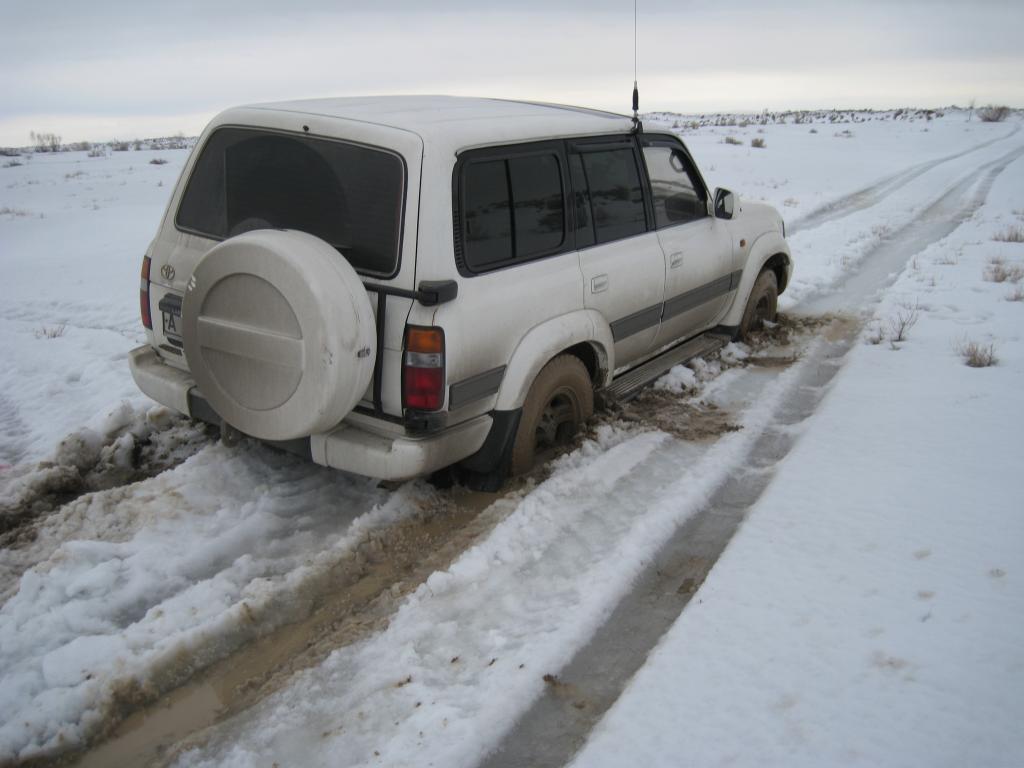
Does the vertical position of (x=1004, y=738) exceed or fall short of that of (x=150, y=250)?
it falls short

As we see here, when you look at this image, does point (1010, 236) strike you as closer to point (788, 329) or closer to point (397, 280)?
point (788, 329)

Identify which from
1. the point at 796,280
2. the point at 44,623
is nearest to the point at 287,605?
the point at 44,623

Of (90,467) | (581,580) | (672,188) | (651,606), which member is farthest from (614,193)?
(90,467)

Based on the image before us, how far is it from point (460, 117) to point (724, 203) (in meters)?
2.42

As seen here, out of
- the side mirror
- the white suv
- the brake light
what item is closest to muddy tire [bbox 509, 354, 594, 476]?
the white suv

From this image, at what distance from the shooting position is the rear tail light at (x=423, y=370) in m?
3.30

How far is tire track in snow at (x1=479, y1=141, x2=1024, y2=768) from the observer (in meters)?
2.56

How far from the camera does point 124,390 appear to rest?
209 inches

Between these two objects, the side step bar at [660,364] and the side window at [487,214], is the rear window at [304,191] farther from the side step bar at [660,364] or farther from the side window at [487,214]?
the side step bar at [660,364]

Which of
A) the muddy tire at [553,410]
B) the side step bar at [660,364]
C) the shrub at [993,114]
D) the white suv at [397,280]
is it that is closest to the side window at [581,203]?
the white suv at [397,280]

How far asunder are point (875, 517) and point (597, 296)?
183 cm

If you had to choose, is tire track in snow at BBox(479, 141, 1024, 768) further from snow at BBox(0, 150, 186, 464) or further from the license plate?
snow at BBox(0, 150, 186, 464)

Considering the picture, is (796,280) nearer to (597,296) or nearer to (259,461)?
(597,296)

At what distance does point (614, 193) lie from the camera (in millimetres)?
4531
